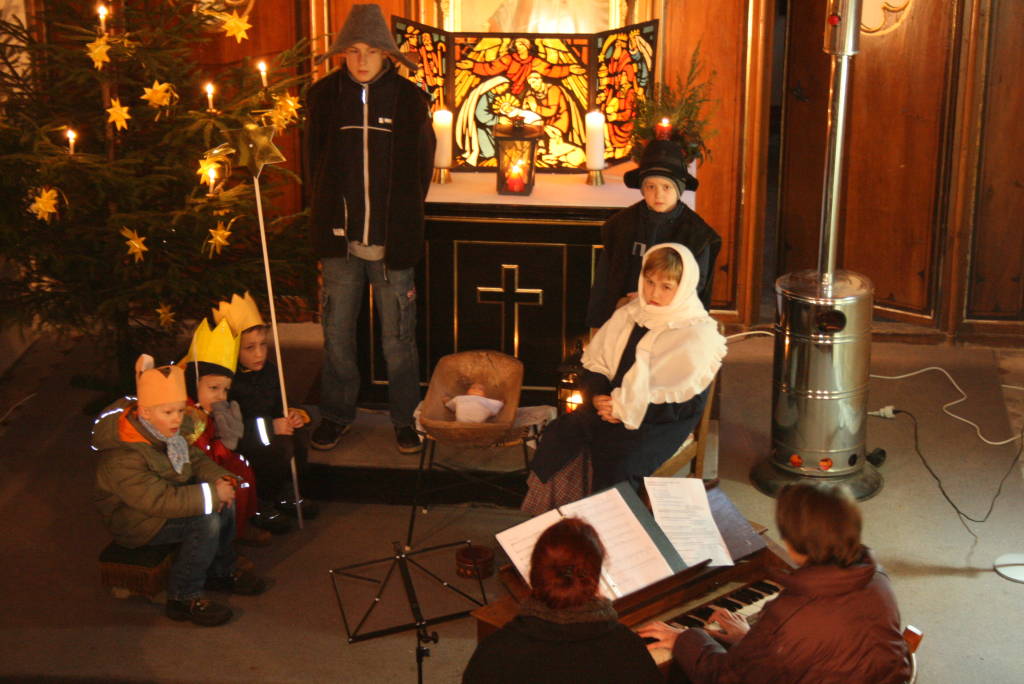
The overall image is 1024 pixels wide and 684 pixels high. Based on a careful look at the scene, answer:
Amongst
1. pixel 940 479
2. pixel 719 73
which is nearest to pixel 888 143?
pixel 719 73

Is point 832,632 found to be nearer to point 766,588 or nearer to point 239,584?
point 766,588

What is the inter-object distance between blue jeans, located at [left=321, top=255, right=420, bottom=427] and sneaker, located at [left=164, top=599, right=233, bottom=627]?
134cm

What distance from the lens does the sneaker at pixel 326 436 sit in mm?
6219

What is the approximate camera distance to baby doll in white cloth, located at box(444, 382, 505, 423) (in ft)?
18.4

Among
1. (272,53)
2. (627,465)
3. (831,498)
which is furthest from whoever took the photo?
(272,53)

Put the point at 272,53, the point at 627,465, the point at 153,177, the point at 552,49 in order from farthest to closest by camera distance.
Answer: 1. the point at 272,53
2. the point at 552,49
3. the point at 153,177
4. the point at 627,465

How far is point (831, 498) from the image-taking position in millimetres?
3475

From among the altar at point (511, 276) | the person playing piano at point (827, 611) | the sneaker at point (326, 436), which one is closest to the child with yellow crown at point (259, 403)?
the sneaker at point (326, 436)

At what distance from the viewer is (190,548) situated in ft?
16.7

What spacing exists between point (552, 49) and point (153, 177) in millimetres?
2160

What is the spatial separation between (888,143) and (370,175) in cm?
337

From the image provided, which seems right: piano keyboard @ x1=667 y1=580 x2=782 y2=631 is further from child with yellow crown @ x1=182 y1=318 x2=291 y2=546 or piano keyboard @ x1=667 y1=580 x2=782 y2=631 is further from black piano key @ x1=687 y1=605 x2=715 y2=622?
child with yellow crown @ x1=182 y1=318 x2=291 y2=546

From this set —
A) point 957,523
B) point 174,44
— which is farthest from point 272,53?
point 957,523

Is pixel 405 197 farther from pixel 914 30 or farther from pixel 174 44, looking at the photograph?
pixel 914 30
